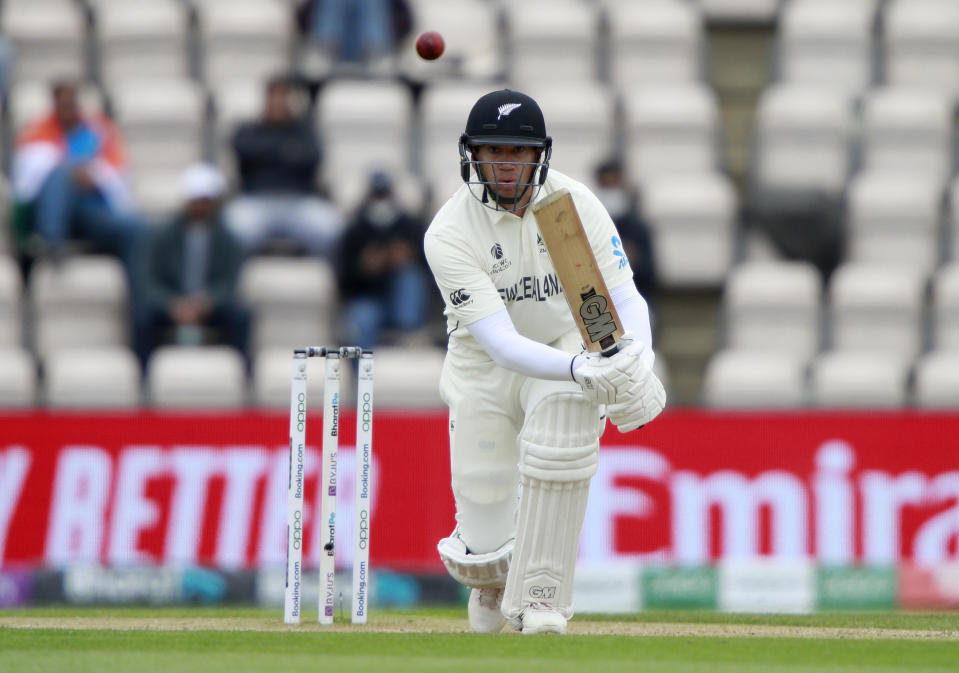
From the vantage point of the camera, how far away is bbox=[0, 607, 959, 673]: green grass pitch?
3.93m

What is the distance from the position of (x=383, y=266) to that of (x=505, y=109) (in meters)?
3.50

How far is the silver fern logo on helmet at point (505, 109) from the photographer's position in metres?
4.70

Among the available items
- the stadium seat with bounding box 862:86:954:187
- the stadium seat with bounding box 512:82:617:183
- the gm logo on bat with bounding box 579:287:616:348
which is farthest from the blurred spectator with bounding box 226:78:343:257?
the gm logo on bat with bounding box 579:287:616:348

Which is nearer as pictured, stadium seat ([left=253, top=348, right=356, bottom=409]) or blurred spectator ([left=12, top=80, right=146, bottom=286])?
stadium seat ([left=253, top=348, right=356, bottom=409])

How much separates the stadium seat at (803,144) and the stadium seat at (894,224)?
0.25m

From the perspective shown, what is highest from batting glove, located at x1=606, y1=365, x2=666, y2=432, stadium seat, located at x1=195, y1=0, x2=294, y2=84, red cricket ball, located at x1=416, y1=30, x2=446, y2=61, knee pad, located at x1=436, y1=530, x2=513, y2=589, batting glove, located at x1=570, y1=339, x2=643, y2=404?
stadium seat, located at x1=195, y1=0, x2=294, y2=84

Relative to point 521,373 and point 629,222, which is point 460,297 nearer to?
point 521,373

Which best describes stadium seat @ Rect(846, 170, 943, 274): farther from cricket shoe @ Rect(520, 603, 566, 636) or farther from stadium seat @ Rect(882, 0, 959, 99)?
cricket shoe @ Rect(520, 603, 566, 636)

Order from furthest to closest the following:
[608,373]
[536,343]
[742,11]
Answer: [742,11], [536,343], [608,373]

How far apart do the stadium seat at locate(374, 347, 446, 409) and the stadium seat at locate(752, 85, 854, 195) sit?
7.77ft

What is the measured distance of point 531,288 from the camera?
482 cm

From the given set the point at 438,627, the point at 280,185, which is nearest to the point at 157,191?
the point at 280,185

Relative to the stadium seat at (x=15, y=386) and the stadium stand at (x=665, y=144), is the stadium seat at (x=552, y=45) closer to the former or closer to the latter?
the stadium stand at (x=665, y=144)

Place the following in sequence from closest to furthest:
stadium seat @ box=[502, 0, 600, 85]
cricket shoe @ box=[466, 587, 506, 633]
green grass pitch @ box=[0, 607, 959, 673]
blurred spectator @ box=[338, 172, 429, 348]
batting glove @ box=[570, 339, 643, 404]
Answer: green grass pitch @ box=[0, 607, 959, 673] < batting glove @ box=[570, 339, 643, 404] < cricket shoe @ box=[466, 587, 506, 633] < blurred spectator @ box=[338, 172, 429, 348] < stadium seat @ box=[502, 0, 600, 85]
